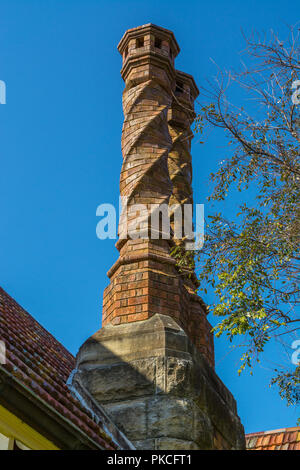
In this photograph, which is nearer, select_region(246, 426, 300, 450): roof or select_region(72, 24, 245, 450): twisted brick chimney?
select_region(72, 24, 245, 450): twisted brick chimney

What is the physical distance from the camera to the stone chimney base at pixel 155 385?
5562mm

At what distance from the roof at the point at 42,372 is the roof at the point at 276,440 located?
4851 millimetres

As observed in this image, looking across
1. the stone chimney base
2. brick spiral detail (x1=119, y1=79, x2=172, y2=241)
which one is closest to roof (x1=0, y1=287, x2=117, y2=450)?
the stone chimney base

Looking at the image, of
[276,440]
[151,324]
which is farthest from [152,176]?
[276,440]

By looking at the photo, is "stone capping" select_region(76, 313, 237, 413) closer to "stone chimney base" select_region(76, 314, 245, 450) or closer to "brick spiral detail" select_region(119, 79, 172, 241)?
"stone chimney base" select_region(76, 314, 245, 450)

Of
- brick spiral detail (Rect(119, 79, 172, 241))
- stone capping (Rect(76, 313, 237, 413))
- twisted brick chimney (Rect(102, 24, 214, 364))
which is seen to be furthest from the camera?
brick spiral detail (Rect(119, 79, 172, 241))

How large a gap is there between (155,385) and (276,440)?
5567mm

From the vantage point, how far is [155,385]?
18.9ft

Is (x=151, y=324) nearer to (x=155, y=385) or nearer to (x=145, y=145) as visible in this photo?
(x=155, y=385)

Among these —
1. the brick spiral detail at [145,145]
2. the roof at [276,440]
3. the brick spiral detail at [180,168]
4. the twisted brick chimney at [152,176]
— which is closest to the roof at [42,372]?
the twisted brick chimney at [152,176]

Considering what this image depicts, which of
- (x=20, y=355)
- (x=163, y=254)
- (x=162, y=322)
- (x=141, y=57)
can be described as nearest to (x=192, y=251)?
(x=163, y=254)

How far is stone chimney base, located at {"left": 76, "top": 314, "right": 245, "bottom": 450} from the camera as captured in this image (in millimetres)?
5562

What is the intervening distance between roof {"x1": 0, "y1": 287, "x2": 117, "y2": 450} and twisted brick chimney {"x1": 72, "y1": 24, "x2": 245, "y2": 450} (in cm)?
39

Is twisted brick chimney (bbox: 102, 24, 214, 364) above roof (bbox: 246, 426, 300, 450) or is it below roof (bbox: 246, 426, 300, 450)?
above
